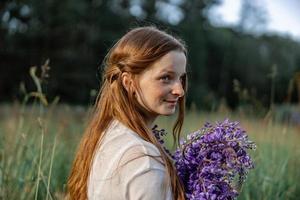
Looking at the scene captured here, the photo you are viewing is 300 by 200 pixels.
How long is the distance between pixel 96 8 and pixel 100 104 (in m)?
25.3

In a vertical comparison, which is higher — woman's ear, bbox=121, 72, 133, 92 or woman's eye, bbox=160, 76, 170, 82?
woman's eye, bbox=160, 76, 170, 82

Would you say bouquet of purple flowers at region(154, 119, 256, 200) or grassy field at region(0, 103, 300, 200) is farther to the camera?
grassy field at region(0, 103, 300, 200)

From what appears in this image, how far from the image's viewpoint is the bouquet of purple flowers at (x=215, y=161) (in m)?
1.67

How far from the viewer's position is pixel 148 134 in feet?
5.82

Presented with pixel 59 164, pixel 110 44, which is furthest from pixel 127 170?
pixel 110 44

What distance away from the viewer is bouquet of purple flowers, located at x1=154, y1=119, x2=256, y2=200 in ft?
5.49

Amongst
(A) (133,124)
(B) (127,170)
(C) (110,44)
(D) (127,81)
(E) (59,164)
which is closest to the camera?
(B) (127,170)

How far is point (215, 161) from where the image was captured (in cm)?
170

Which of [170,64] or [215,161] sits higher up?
[170,64]

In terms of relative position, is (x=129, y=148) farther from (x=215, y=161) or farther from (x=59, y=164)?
(x=59, y=164)

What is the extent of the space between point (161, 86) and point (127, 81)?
139 millimetres

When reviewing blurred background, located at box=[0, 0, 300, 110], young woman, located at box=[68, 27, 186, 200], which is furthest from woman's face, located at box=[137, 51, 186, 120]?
blurred background, located at box=[0, 0, 300, 110]

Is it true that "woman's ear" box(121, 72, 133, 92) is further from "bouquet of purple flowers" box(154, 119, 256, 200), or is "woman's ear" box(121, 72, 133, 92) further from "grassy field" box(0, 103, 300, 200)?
"grassy field" box(0, 103, 300, 200)

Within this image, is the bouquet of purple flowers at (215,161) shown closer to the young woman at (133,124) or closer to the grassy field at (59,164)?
the young woman at (133,124)
